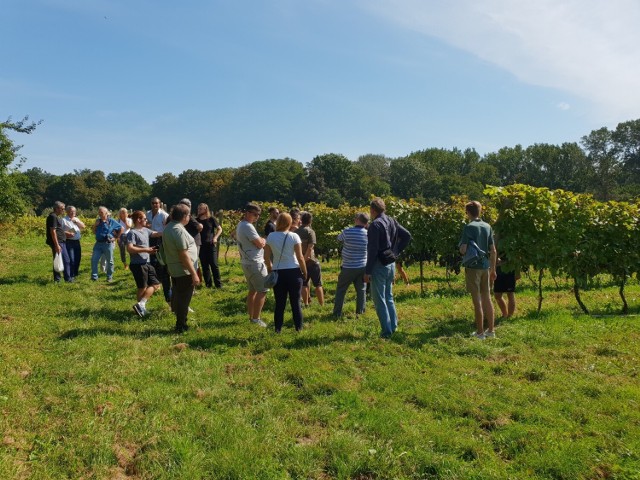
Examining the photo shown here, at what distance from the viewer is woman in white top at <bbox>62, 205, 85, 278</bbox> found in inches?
420

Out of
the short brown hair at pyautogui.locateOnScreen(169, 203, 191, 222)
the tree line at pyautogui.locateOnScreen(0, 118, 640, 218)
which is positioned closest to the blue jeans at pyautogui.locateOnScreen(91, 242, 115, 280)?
the short brown hair at pyautogui.locateOnScreen(169, 203, 191, 222)

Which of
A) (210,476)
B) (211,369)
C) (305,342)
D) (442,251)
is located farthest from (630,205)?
(210,476)

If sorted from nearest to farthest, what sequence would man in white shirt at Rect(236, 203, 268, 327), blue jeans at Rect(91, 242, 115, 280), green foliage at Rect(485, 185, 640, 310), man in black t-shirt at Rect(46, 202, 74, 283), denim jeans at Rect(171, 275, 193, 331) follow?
denim jeans at Rect(171, 275, 193, 331) → man in white shirt at Rect(236, 203, 268, 327) → green foliage at Rect(485, 185, 640, 310) → man in black t-shirt at Rect(46, 202, 74, 283) → blue jeans at Rect(91, 242, 115, 280)

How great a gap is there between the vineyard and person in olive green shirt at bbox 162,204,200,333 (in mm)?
4879

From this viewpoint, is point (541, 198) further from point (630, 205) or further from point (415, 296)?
point (415, 296)

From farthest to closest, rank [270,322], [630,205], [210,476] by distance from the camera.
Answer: [630,205] < [270,322] < [210,476]

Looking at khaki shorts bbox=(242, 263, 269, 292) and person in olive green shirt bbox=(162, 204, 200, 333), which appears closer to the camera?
person in olive green shirt bbox=(162, 204, 200, 333)

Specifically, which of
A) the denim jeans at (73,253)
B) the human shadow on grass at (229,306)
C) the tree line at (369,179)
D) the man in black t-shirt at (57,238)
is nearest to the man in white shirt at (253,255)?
the human shadow on grass at (229,306)

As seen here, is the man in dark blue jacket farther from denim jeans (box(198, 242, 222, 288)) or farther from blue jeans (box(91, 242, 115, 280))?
blue jeans (box(91, 242, 115, 280))

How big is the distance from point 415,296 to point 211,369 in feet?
19.7

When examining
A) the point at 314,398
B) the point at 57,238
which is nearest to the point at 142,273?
the point at 57,238

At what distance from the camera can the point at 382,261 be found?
632 cm

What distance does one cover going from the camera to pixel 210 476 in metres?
3.13

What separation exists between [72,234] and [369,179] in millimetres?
67999
